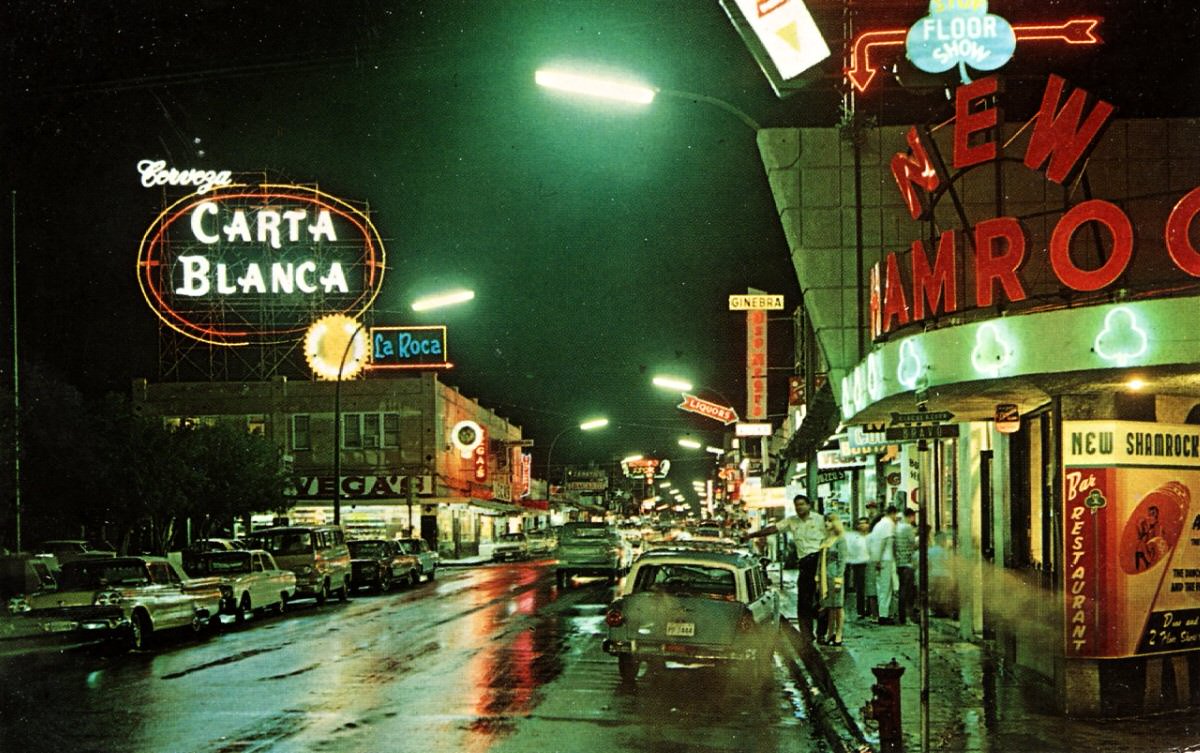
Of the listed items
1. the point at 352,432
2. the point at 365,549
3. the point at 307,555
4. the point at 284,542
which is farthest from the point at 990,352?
the point at 352,432

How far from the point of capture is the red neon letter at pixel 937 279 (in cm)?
1305

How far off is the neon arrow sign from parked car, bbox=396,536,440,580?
894 inches

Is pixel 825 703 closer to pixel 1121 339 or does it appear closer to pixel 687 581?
pixel 687 581

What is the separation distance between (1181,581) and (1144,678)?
3.29ft

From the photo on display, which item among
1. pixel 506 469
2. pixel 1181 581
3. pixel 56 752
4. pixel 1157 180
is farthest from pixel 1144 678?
pixel 506 469

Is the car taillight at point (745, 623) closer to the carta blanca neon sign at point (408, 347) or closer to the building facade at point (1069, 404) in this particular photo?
the building facade at point (1069, 404)

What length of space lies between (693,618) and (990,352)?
479 cm

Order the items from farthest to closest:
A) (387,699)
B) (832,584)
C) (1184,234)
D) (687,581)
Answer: (832,584)
(687,581)
(387,699)
(1184,234)

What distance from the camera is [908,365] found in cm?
1326

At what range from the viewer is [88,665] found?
17688 mm

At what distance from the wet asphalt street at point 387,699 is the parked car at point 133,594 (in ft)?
1.53

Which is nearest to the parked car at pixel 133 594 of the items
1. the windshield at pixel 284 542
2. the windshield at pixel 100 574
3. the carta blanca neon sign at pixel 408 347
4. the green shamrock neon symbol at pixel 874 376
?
the windshield at pixel 100 574

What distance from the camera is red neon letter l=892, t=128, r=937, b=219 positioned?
15.7m

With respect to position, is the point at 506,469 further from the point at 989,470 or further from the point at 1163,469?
the point at 1163,469
